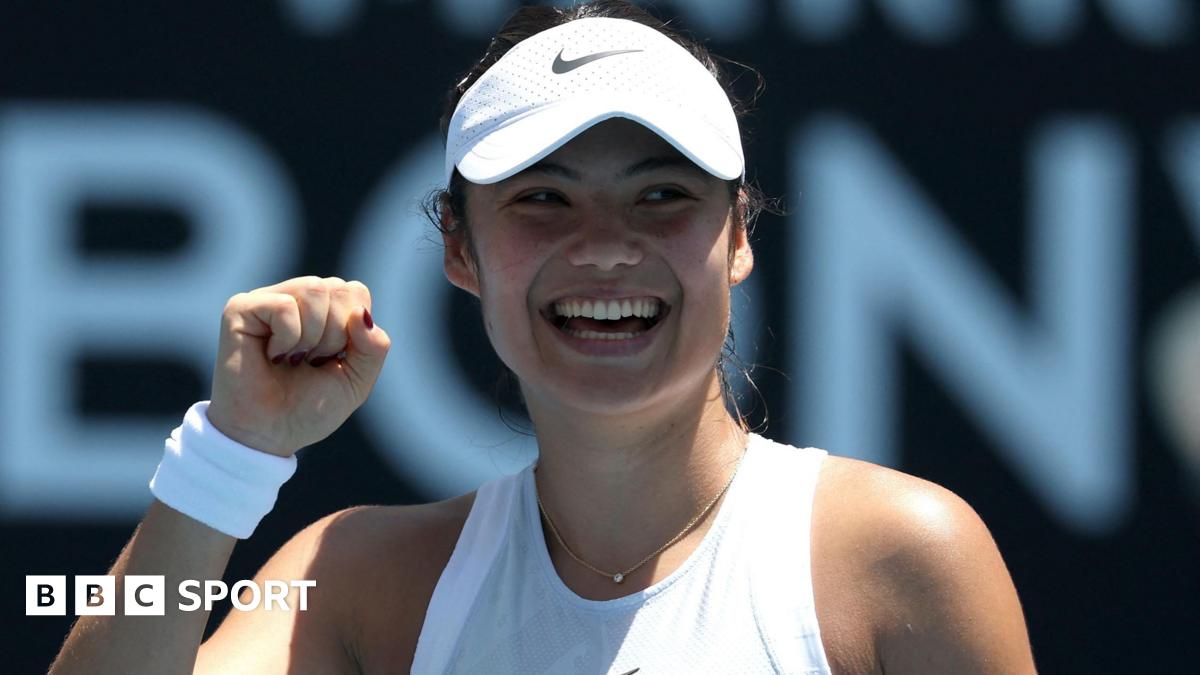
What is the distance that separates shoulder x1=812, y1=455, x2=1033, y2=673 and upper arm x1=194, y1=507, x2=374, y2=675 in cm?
59

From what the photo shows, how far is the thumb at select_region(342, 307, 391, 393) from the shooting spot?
63.9 inches

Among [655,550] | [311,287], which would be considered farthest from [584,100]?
[655,550]

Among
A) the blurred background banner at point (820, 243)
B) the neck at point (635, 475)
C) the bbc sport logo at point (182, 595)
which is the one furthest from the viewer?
the blurred background banner at point (820, 243)

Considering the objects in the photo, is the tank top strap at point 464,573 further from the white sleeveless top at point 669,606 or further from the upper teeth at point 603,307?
the upper teeth at point 603,307

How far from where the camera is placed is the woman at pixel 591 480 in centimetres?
158

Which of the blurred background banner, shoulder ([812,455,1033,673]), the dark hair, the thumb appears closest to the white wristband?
the thumb

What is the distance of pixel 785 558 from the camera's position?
1.66 m

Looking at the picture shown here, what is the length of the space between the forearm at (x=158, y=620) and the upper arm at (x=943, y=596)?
71cm

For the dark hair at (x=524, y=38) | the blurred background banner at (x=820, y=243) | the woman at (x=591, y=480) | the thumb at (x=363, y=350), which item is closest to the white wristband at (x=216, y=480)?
the woman at (x=591, y=480)

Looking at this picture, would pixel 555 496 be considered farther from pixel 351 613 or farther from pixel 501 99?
pixel 501 99

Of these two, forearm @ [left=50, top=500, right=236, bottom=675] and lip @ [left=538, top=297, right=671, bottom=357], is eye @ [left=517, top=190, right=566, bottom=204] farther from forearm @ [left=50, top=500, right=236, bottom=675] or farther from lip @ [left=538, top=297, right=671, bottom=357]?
forearm @ [left=50, top=500, right=236, bottom=675]

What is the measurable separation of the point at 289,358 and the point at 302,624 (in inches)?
14.0

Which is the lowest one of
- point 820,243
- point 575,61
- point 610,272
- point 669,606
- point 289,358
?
point 669,606

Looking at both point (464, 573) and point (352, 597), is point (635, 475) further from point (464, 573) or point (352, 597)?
point (352, 597)
